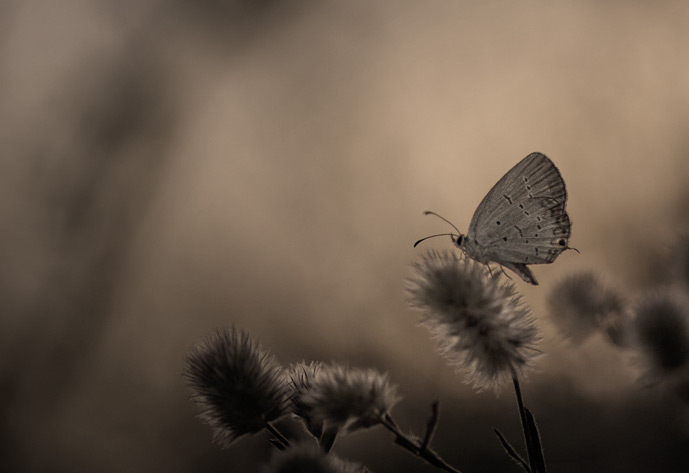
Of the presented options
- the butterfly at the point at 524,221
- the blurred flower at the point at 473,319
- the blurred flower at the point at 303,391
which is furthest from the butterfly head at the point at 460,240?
the blurred flower at the point at 303,391

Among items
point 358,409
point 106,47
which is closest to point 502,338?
point 358,409

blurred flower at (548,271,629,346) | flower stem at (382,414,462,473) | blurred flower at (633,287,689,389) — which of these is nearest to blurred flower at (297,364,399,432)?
flower stem at (382,414,462,473)

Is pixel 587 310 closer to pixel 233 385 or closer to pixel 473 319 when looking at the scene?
pixel 473 319

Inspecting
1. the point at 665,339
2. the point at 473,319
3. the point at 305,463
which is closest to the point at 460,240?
the point at 473,319

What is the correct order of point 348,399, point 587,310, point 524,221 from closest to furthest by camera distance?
1. point 348,399
2. point 524,221
3. point 587,310

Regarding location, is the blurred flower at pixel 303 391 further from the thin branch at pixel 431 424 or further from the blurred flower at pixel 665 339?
the blurred flower at pixel 665 339

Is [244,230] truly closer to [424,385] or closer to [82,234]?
[82,234]

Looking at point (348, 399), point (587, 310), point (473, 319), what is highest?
point (587, 310)
